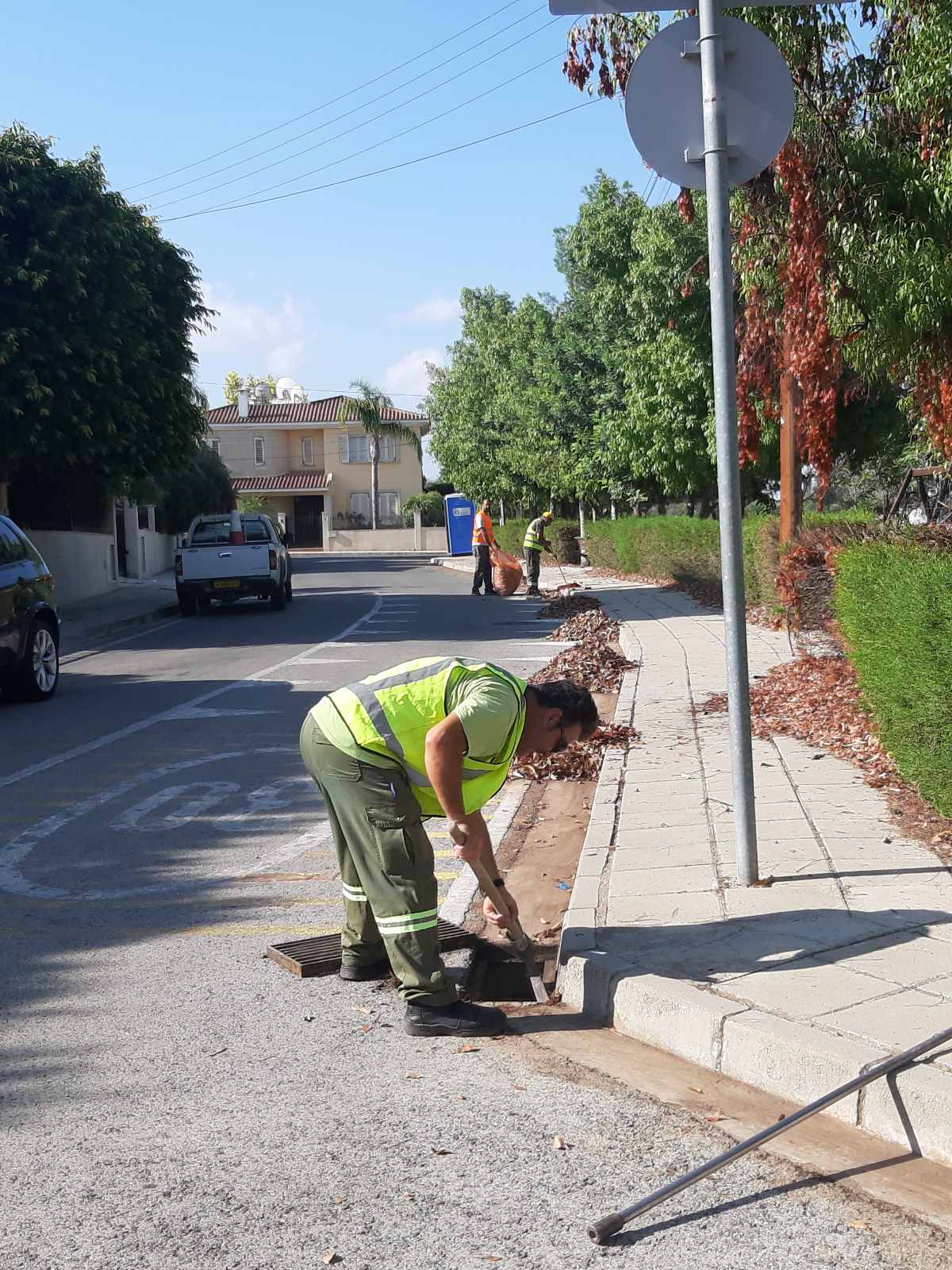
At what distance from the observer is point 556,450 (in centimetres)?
3928

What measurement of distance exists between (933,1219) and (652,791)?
4.35 meters

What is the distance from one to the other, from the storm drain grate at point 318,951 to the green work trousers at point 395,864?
1.72ft

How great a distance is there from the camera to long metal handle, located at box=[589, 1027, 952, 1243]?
120 inches

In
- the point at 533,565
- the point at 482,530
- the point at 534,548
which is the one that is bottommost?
the point at 533,565

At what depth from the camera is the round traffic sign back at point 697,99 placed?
17.4 ft

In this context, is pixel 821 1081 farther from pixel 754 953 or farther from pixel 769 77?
pixel 769 77

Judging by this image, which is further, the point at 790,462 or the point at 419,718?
the point at 790,462

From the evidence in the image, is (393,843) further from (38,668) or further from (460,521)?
(460,521)

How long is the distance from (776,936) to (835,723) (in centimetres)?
441

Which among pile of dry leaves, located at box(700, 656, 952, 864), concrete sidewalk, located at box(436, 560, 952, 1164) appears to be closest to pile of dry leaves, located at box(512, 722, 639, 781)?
concrete sidewalk, located at box(436, 560, 952, 1164)

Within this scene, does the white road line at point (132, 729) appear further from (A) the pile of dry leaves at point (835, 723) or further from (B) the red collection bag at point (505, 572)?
(B) the red collection bag at point (505, 572)

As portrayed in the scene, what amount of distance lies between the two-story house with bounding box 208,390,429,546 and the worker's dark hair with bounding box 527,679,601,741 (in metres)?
77.9

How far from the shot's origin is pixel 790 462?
55.7 feet

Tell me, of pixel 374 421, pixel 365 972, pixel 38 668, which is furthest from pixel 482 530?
pixel 374 421
